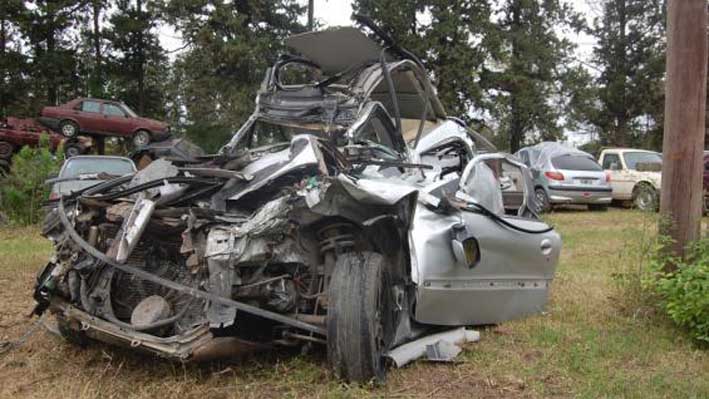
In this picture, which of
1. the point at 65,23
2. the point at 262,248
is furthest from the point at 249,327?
the point at 65,23

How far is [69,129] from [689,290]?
759 inches

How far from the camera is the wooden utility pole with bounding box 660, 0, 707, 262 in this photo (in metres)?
4.52

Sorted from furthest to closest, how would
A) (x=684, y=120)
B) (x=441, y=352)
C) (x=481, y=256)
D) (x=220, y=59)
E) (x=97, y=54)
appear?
(x=97, y=54) → (x=220, y=59) → (x=684, y=120) → (x=481, y=256) → (x=441, y=352)

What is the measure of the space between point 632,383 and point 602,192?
11977 millimetres

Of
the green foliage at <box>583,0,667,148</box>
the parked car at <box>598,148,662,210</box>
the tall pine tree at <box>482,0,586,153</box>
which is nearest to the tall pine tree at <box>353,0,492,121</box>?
the tall pine tree at <box>482,0,586,153</box>

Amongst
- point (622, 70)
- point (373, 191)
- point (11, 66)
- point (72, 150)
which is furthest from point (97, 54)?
point (373, 191)

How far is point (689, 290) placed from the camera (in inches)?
163

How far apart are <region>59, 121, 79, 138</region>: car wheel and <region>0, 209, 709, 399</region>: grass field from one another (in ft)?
52.3

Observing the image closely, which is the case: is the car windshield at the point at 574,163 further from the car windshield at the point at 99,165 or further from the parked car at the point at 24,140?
the parked car at the point at 24,140

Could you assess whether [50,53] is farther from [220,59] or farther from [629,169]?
[629,169]

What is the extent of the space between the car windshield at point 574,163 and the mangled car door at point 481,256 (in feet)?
32.6

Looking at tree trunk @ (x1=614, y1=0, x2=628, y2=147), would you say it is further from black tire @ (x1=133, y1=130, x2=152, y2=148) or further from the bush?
the bush

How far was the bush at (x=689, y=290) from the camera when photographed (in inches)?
158

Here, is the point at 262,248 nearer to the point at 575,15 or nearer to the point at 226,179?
the point at 226,179
